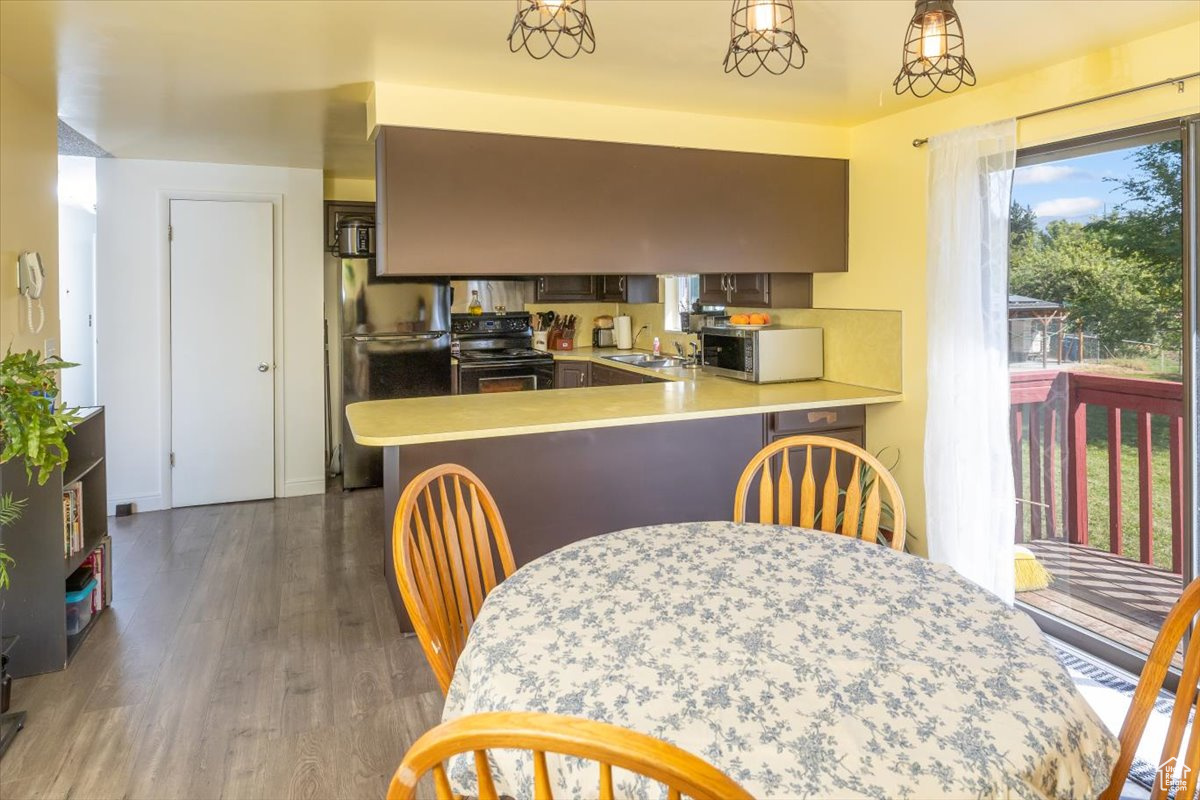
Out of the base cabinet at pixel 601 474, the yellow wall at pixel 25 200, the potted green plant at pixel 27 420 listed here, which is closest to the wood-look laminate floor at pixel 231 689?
the base cabinet at pixel 601 474

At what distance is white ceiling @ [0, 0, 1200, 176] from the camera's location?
2.32 metres

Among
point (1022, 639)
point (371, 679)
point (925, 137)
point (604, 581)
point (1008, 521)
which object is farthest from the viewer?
point (925, 137)

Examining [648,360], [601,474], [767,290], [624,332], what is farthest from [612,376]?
[601,474]

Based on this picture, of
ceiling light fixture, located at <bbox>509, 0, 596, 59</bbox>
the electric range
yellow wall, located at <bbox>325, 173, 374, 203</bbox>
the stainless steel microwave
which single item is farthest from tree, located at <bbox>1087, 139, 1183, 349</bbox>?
yellow wall, located at <bbox>325, 173, 374, 203</bbox>

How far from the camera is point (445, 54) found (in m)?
2.71

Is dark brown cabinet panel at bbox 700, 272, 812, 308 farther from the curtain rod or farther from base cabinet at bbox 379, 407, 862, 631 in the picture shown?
the curtain rod

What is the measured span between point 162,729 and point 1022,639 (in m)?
2.43

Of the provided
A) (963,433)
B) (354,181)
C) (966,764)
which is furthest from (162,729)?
(354,181)

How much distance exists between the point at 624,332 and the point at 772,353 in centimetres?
233

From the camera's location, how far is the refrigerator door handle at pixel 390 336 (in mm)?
5152

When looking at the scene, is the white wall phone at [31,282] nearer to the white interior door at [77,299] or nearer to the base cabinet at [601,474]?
the base cabinet at [601,474]

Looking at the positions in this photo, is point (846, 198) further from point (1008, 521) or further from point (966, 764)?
point (966, 764)

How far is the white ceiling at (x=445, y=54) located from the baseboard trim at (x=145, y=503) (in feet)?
7.51

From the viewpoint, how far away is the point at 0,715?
2277 millimetres
